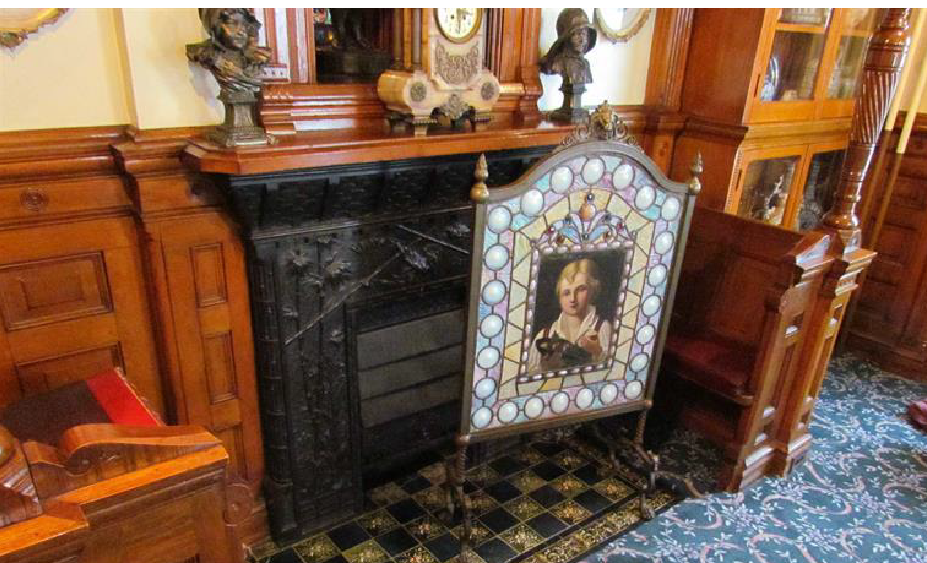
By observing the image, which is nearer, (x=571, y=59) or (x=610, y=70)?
(x=571, y=59)

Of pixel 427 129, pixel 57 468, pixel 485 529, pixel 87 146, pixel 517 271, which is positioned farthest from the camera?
Result: pixel 485 529

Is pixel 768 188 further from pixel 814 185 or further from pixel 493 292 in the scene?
pixel 493 292

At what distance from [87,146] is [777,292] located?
2.07 metres

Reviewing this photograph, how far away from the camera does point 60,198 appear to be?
5.04 feet

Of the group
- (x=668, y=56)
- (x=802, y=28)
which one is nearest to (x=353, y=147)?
(x=668, y=56)

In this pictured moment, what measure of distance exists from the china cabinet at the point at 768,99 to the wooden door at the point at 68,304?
7.06 ft

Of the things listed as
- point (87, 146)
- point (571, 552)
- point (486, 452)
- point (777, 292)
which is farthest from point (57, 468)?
point (777, 292)

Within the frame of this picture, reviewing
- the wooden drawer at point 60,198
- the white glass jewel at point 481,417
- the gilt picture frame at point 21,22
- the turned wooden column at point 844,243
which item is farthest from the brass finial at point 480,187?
the turned wooden column at point 844,243

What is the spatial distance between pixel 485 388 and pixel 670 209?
2.56 ft

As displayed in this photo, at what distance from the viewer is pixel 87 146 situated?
5.02 feet

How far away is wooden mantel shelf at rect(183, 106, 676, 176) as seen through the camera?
151 centimetres

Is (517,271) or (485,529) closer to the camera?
(517,271)

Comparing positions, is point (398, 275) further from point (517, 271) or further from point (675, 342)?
point (675, 342)

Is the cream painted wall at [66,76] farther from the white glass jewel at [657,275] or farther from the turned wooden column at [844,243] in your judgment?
the turned wooden column at [844,243]
